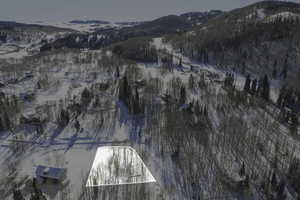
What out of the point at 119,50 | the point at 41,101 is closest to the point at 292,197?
the point at 41,101

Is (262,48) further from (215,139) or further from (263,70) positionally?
(215,139)

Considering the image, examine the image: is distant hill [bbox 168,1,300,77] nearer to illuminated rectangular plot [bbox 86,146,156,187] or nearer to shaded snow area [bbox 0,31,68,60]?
illuminated rectangular plot [bbox 86,146,156,187]

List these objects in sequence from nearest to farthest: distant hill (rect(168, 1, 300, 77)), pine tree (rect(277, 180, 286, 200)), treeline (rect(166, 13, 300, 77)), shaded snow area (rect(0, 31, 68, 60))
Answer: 1. pine tree (rect(277, 180, 286, 200))
2. distant hill (rect(168, 1, 300, 77))
3. treeline (rect(166, 13, 300, 77))
4. shaded snow area (rect(0, 31, 68, 60))

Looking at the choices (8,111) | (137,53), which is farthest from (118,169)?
(137,53)

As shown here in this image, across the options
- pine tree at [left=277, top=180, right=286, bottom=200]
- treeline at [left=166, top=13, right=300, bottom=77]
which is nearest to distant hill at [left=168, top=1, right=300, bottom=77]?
treeline at [left=166, top=13, right=300, bottom=77]

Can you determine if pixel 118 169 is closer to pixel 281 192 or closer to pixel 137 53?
pixel 281 192

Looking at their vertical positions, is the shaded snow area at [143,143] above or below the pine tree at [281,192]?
above

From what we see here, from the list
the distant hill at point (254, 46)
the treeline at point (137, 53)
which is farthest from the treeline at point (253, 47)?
the treeline at point (137, 53)

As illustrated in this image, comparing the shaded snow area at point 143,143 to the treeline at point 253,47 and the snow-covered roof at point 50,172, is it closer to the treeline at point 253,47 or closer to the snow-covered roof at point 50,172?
the snow-covered roof at point 50,172
